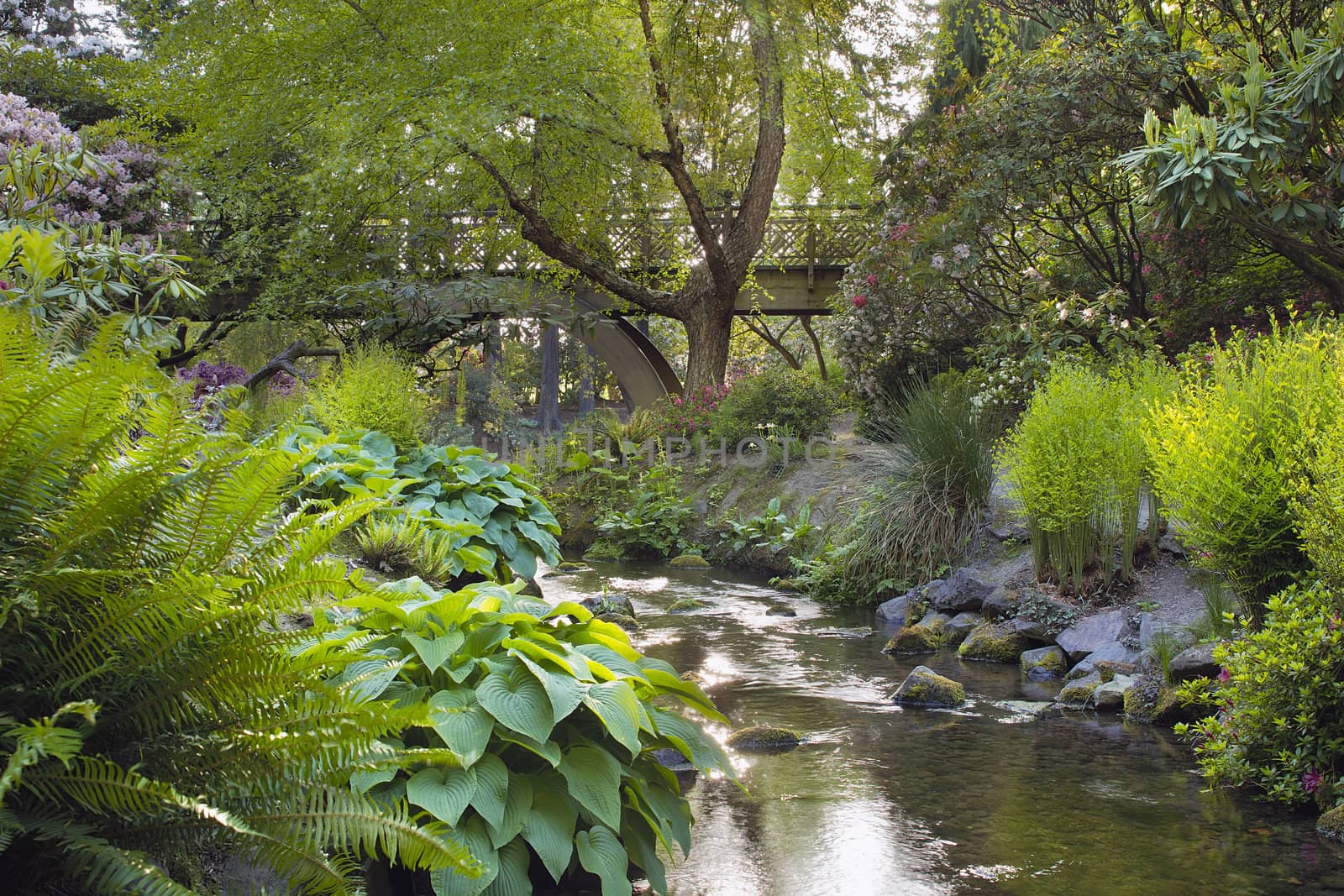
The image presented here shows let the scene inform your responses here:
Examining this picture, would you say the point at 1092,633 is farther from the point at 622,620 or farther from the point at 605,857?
the point at 605,857

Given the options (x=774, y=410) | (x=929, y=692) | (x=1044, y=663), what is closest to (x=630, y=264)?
(x=774, y=410)

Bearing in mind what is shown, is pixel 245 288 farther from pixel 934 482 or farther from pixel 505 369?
pixel 505 369

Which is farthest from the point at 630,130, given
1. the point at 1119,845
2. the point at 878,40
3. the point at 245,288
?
the point at 1119,845

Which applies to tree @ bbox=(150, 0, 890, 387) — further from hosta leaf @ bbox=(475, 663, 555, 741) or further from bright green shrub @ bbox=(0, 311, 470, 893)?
bright green shrub @ bbox=(0, 311, 470, 893)

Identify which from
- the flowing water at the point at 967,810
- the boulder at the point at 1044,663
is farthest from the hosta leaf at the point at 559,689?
the boulder at the point at 1044,663

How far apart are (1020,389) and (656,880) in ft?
21.4

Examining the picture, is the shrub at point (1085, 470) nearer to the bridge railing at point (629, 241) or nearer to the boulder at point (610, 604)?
the boulder at point (610, 604)

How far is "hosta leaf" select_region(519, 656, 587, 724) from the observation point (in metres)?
2.19

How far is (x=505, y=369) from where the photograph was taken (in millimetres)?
26844

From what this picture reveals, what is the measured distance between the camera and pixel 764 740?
3984 mm

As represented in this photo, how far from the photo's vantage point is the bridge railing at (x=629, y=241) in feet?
38.2

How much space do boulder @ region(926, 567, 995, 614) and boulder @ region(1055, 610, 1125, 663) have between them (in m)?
0.80

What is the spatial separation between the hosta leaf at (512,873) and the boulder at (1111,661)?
138 inches

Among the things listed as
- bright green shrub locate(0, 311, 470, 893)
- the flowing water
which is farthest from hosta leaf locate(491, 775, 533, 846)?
bright green shrub locate(0, 311, 470, 893)
